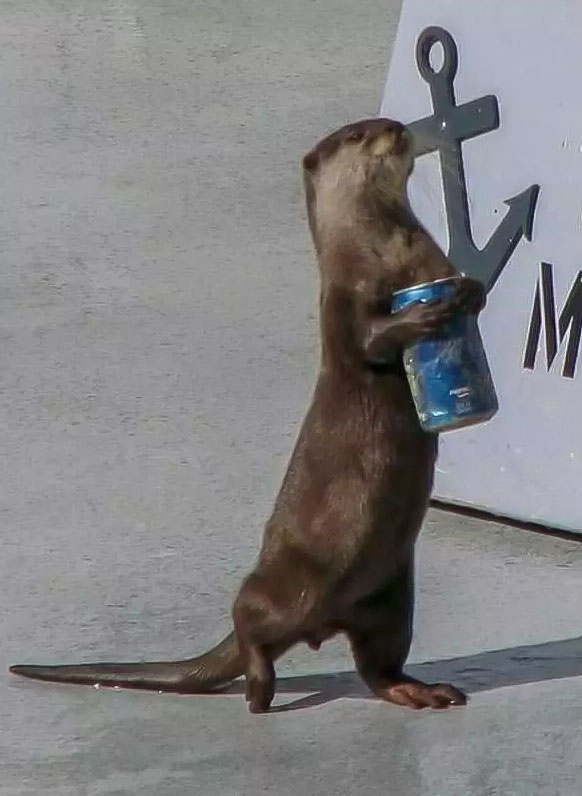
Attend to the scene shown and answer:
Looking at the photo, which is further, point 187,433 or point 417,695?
point 187,433

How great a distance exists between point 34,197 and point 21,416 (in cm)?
137

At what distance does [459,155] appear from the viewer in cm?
379

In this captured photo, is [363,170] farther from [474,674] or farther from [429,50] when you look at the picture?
[429,50]

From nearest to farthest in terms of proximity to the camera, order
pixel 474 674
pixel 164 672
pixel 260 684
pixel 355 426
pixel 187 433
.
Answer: pixel 355 426 → pixel 260 684 → pixel 164 672 → pixel 474 674 → pixel 187 433

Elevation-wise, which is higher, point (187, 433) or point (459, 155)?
point (459, 155)

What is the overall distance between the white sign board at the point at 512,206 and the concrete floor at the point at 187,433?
16 centimetres

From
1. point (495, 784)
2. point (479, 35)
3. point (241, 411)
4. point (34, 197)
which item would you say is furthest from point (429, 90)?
point (34, 197)

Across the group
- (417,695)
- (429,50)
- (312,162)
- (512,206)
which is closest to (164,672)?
(417,695)

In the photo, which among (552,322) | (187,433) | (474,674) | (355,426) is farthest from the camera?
(187,433)

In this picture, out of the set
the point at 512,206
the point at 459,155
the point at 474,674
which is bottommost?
the point at 474,674

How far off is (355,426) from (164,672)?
62 centimetres

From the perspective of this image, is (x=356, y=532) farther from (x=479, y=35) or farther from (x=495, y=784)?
(x=479, y=35)

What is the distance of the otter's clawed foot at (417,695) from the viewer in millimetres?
3025

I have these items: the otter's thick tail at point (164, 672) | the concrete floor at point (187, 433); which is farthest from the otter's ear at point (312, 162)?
the concrete floor at point (187, 433)
